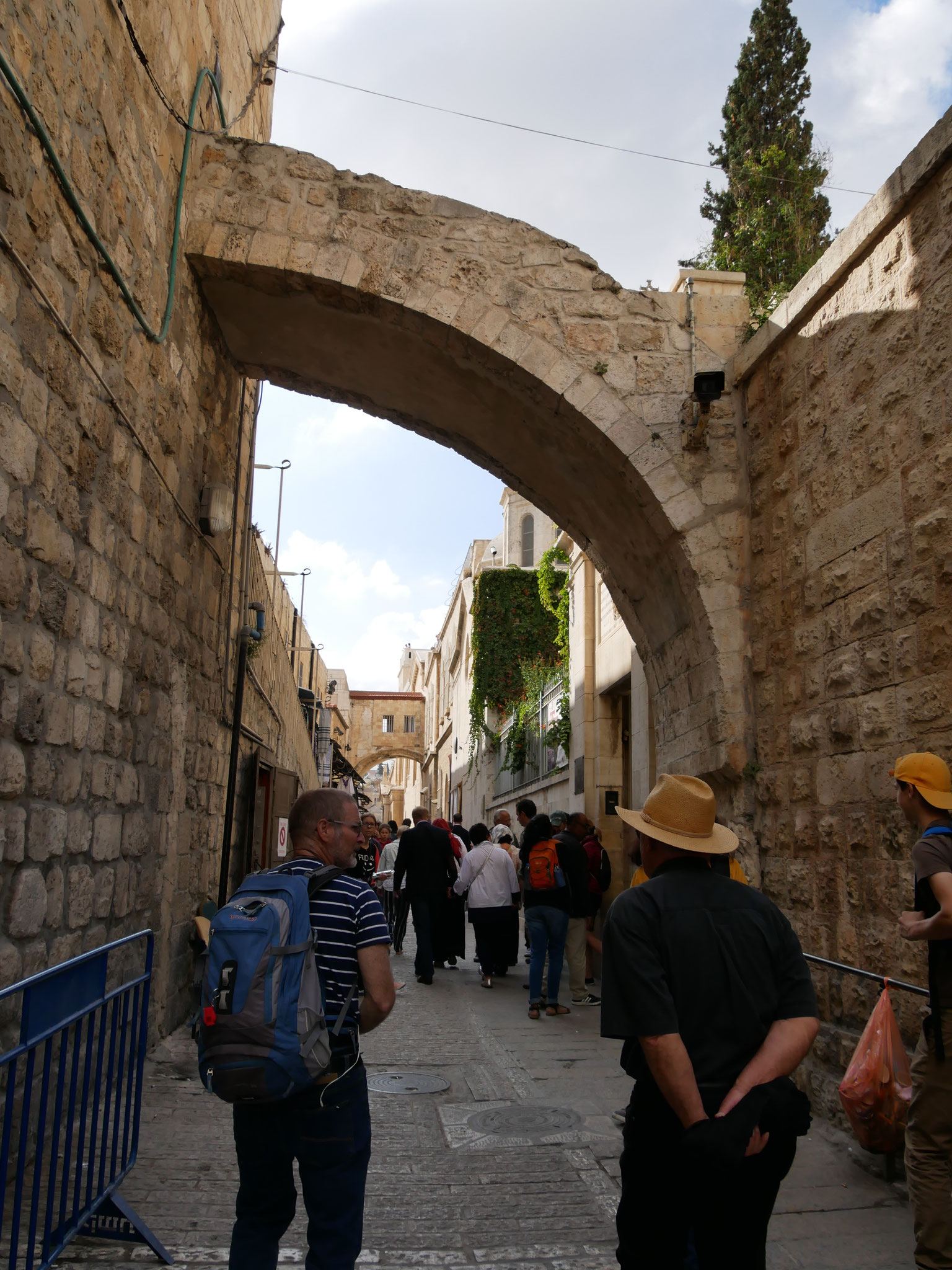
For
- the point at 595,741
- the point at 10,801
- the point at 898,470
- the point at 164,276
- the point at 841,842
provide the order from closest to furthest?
the point at 10,801, the point at 898,470, the point at 841,842, the point at 164,276, the point at 595,741

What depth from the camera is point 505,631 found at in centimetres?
1872

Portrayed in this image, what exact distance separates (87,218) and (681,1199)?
4176 mm

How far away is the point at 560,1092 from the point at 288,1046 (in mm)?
3336

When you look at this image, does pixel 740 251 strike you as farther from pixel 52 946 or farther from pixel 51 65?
pixel 52 946

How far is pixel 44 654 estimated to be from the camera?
12.3 ft

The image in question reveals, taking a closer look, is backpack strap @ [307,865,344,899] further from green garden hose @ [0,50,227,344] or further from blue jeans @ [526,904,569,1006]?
blue jeans @ [526,904,569,1006]

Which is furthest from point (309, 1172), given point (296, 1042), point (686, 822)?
point (686, 822)

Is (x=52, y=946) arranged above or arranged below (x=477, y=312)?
below

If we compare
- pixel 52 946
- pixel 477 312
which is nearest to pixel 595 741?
pixel 477 312

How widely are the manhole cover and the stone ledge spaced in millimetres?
4640

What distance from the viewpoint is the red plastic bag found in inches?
135

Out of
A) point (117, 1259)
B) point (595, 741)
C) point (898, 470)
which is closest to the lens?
point (117, 1259)

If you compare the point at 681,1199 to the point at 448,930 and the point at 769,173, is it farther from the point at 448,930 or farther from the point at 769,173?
the point at 769,173

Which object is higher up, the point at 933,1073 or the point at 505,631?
the point at 505,631
